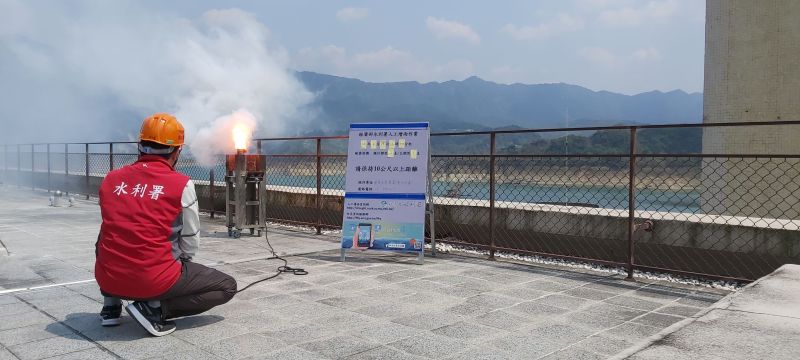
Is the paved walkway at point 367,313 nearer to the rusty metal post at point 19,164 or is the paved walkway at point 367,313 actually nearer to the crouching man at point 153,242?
the crouching man at point 153,242

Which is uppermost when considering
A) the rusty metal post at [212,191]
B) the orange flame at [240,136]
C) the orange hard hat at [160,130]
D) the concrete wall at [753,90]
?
the concrete wall at [753,90]

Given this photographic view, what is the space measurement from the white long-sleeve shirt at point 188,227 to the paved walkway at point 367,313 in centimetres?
61

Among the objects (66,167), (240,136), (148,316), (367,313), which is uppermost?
(240,136)

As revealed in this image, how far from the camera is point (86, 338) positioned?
436cm

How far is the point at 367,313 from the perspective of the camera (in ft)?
16.6

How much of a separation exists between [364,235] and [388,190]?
2.15 ft

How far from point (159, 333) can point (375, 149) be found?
4101 mm

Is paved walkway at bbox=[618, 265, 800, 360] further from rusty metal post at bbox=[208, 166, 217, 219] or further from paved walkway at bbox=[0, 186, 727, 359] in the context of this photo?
rusty metal post at bbox=[208, 166, 217, 219]

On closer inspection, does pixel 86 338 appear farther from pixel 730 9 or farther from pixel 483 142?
pixel 730 9

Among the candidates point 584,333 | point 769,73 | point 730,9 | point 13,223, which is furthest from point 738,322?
point 730,9

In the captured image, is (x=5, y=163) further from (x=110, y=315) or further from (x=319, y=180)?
(x=110, y=315)

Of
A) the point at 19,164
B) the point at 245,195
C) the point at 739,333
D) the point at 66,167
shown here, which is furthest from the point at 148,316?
the point at 19,164

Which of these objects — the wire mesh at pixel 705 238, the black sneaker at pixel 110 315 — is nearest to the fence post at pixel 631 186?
the wire mesh at pixel 705 238

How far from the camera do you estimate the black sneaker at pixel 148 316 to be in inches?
170
